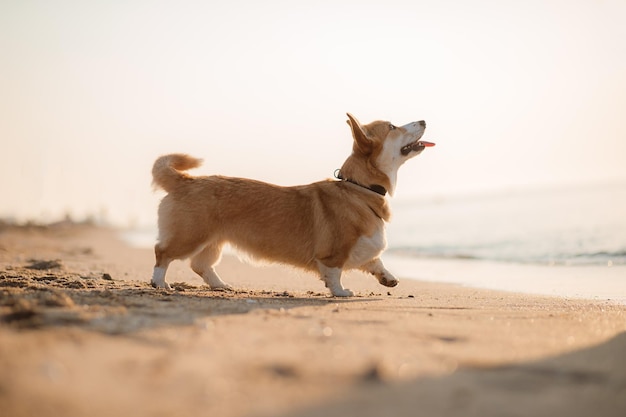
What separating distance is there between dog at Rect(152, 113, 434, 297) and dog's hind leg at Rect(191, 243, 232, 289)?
0.78 ft

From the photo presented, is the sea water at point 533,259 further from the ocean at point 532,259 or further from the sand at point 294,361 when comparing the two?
the sand at point 294,361

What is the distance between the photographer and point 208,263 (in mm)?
5773

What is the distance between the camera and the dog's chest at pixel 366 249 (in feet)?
17.4

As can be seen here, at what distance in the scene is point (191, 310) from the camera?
3441 mm

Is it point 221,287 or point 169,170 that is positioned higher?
point 169,170

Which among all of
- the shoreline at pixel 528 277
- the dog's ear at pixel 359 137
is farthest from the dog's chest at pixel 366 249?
the shoreline at pixel 528 277

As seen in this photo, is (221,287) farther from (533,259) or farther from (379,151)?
(533,259)

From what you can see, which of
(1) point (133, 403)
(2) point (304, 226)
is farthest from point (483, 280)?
(1) point (133, 403)

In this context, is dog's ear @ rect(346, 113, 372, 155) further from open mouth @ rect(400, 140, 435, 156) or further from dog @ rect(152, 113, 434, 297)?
open mouth @ rect(400, 140, 435, 156)

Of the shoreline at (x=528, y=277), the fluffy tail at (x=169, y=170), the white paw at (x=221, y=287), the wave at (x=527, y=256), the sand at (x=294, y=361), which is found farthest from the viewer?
the wave at (x=527, y=256)

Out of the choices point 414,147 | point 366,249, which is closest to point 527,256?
point 414,147

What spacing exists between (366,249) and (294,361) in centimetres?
311

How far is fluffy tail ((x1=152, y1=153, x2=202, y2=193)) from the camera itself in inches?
210

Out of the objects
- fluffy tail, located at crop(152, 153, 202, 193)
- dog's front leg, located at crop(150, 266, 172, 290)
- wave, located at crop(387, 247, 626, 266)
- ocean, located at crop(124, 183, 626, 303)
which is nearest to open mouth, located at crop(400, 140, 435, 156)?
ocean, located at crop(124, 183, 626, 303)
